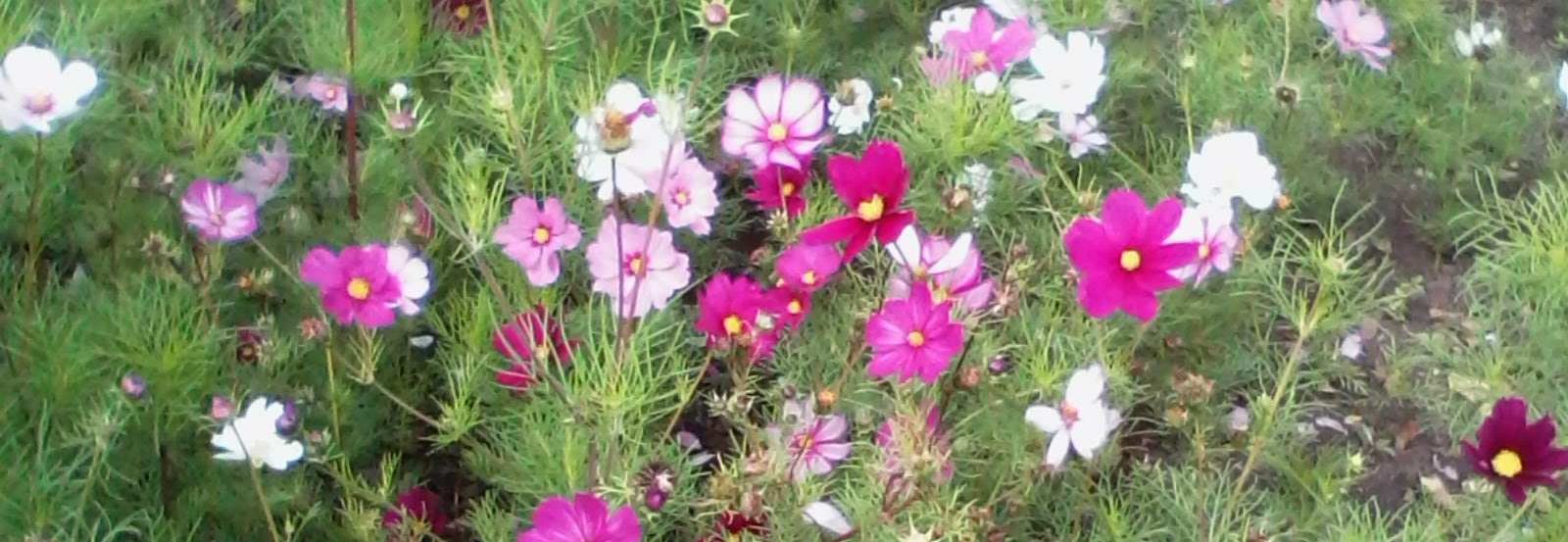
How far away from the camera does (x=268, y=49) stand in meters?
1.39

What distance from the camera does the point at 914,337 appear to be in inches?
36.7

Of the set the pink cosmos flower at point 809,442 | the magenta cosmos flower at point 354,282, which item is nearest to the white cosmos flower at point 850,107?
the pink cosmos flower at point 809,442

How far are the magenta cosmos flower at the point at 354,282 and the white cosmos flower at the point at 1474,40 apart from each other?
3.93 feet

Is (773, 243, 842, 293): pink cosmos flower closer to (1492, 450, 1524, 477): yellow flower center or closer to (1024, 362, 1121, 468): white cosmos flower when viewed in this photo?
(1024, 362, 1121, 468): white cosmos flower

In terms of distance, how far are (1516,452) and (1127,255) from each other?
0.30 m

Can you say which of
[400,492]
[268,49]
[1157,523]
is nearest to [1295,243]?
[1157,523]

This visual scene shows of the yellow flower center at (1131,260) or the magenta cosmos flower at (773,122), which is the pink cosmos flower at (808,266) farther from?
the yellow flower center at (1131,260)

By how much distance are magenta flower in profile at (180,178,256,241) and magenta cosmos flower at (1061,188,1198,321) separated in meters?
0.63

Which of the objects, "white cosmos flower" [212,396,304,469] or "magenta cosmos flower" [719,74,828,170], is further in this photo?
"magenta cosmos flower" [719,74,828,170]

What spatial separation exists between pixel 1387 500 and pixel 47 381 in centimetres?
114

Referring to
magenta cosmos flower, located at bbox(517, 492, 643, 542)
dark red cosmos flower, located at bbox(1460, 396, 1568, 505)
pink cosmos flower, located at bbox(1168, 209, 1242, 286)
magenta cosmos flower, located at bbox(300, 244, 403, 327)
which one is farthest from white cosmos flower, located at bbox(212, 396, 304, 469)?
dark red cosmos flower, located at bbox(1460, 396, 1568, 505)

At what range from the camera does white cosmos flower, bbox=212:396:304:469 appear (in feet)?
3.09

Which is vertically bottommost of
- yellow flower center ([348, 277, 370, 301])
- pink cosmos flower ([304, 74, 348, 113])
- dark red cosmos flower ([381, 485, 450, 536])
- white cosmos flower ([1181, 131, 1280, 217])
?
dark red cosmos flower ([381, 485, 450, 536])

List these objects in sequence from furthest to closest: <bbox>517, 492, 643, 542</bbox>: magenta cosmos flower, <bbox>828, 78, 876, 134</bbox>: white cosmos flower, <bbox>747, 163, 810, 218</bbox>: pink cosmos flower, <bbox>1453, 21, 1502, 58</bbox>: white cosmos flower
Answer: <bbox>1453, 21, 1502, 58</bbox>: white cosmos flower, <bbox>828, 78, 876, 134</bbox>: white cosmos flower, <bbox>747, 163, 810, 218</bbox>: pink cosmos flower, <bbox>517, 492, 643, 542</bbox>: magenta cosmos flower
